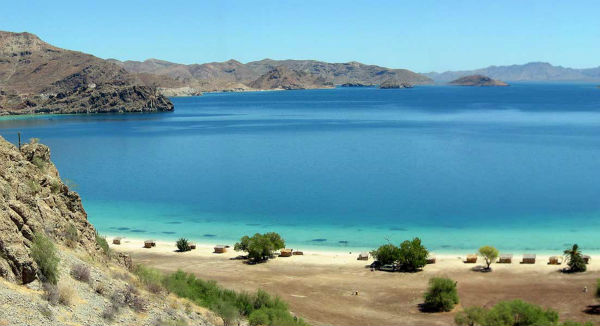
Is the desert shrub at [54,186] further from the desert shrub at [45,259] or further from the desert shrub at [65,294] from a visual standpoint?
the desert shrub at [65,294]

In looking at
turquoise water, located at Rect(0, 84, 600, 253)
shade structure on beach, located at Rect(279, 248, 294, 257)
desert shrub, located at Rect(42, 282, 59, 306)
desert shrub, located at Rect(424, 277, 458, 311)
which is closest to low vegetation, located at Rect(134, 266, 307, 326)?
desert shrub, located at Rect(42, 282, 59, 306)

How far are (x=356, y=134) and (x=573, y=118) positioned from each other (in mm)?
60481

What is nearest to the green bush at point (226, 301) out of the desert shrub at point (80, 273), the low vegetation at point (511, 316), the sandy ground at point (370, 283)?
the sandy ground at point (370, 283)

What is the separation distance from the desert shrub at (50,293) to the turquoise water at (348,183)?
25.7 m

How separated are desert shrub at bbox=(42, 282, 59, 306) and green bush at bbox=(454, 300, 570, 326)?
1314 centimetres

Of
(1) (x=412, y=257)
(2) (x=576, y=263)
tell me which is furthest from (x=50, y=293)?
(2) (x=576, y=263)

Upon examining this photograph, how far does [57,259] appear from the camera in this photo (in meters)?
14.3

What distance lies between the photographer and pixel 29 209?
15.9 meters

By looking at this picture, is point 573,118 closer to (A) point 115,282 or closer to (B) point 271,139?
(B) point 271,139

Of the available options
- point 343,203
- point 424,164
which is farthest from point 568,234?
point 424,164

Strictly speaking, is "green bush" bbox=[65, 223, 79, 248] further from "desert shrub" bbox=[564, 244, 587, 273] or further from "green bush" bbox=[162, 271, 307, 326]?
"desert shrub" bbox=[564, 244, 587, 273]

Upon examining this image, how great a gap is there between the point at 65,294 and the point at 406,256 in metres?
20.5

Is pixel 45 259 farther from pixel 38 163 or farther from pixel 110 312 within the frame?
pixel 38 163

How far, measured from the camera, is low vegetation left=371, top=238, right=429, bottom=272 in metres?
30.4
